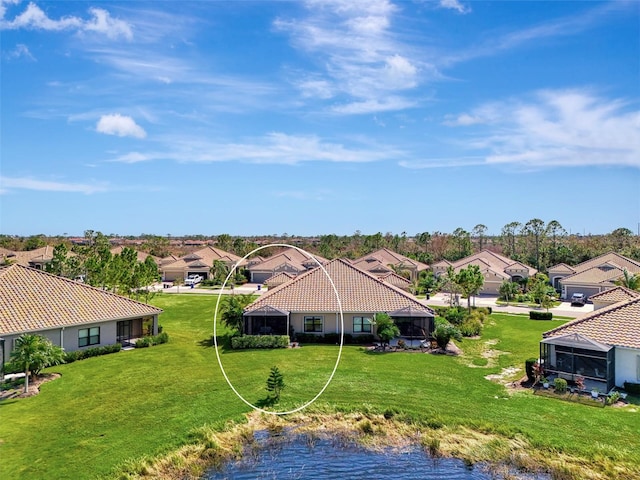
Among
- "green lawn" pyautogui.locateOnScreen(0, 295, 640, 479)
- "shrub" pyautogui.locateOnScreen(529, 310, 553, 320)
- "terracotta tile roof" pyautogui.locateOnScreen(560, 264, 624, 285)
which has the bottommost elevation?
"green lawn" pyautogui.locateOnScreen(0, 295, 640, 479)

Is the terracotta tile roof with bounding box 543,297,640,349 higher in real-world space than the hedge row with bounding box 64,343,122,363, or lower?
higher

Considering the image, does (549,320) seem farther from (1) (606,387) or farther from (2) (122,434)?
(2) (122,434)

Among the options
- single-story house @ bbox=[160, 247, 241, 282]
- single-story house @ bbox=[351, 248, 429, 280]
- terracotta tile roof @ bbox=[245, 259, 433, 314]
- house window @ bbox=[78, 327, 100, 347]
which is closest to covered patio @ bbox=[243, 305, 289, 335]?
terracotta tile roof @ bbox=[245, 259, 433, 314]

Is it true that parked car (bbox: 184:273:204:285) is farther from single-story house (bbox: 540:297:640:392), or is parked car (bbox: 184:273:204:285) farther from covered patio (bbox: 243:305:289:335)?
single-story house (bbox: 540:297:640:392)

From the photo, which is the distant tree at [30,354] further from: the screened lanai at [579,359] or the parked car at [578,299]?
the parked car at [578,299]

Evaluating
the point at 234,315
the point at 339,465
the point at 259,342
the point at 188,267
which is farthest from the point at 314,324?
the point at 188,267

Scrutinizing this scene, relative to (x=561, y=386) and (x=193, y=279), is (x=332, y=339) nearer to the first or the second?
(x=561, y=386)

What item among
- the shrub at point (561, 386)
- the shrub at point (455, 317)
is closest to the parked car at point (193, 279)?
the shrub at point (455, 317)
